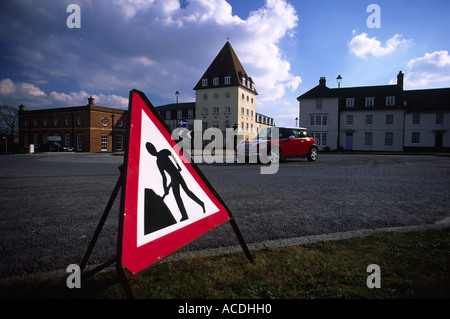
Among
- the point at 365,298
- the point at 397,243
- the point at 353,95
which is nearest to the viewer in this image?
the point at 365,298

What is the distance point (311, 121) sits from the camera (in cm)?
4022

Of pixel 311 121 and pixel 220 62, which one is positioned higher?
pixel 220 62

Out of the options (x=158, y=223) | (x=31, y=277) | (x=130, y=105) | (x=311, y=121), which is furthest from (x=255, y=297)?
(x=311, y=121)

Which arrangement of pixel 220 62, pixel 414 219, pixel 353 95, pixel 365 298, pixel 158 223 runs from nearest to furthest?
pixel 365 298, pixel 158 223, pixel 414 219, pixel 353 95, pixel 220 62

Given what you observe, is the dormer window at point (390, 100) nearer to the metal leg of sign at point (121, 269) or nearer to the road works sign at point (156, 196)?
the road works sign at point (156, 196)

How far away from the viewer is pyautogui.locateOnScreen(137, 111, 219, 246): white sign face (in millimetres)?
1867

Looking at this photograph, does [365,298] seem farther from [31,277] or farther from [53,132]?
[53,132]

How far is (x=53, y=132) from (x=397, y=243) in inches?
1966

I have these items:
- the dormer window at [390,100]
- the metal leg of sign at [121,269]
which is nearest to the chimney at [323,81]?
the dormer window at [390,100]

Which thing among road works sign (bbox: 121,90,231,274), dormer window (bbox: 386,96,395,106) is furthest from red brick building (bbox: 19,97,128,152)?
dormer window (bbox: 386,96,395,106)

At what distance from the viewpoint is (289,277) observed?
6.83 ft

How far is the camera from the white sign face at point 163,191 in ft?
6.13

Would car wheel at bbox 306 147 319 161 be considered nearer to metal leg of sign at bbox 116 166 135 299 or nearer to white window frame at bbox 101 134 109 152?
metal leg of sign at bbox 116 166 135 299

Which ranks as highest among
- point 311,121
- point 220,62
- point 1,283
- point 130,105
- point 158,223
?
point 220,62
